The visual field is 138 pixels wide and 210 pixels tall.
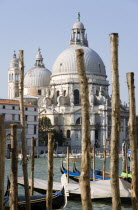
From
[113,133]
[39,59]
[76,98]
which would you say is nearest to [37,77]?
[39,59]

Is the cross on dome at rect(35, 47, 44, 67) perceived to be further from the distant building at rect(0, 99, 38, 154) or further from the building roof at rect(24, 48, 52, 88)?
the distant building at rect(0, 99, 38, 154)

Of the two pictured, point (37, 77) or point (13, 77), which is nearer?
point (13, 77)

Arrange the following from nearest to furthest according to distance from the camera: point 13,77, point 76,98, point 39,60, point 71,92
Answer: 1. point 71,92
2. point 76,98
3. point 13,77
4. point 39,60

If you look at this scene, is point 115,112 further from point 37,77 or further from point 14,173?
point 37,77

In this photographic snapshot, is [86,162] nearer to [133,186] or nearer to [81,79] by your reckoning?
[81,79]

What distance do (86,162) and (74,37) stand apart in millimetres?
48310

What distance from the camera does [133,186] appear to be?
7.77 meters

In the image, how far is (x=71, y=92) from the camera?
1976 inches

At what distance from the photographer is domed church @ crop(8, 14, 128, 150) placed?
48531 millimetres

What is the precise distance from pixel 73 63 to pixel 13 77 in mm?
5964

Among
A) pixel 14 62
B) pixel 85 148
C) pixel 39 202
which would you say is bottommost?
pixel 39 202

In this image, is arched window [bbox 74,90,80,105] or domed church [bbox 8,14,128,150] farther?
arched window [bbox 74,90,80,105]

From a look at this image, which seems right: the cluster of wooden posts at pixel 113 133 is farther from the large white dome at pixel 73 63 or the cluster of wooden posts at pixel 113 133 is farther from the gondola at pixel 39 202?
the large white dome at pixel 73 63

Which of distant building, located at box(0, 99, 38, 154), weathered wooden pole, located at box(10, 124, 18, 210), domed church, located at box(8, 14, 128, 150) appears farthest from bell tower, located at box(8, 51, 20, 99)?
weathered wooden pole, located at box(10, 124, 18, 210)
